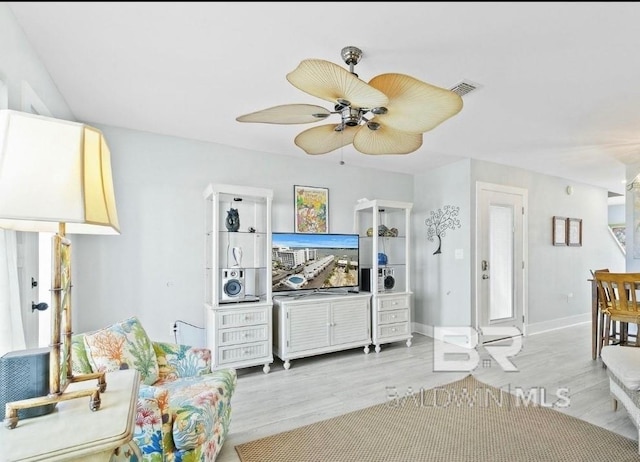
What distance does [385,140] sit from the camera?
2.04 meters

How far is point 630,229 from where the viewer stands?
4.39 meters

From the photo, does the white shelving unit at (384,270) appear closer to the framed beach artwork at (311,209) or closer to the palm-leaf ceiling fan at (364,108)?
the framed beach artwork at (311,209)

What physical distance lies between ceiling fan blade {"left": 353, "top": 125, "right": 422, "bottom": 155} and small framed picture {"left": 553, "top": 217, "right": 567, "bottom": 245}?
4.15 metres

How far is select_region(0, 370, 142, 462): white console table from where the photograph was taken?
2.74ft

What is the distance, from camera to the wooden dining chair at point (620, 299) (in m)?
3.16

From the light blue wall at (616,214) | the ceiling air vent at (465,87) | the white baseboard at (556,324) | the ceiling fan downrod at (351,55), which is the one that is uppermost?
the ceiling air vent at (465,87)

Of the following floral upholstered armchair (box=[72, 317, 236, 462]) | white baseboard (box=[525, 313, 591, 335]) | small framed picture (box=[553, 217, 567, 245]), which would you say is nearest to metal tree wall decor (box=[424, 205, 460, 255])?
white baseboard (box=[525, 313, 591, 335])

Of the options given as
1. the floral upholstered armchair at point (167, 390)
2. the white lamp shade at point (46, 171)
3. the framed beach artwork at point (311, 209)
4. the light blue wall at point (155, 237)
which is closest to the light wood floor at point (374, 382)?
Answer: the floral upholstered armchair at point (167, 390)

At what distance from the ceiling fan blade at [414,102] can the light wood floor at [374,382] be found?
2.05 m

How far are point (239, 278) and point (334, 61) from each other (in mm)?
2165

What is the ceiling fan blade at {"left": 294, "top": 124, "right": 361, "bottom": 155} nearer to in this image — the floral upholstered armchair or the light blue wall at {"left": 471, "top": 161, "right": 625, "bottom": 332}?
the floral upholstered armchair

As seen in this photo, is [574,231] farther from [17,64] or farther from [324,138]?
[17,64]

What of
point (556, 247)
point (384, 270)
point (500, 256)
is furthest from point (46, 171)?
point (556, 247)

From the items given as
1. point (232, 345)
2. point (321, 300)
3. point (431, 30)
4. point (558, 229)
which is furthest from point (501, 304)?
point (431, 30)
